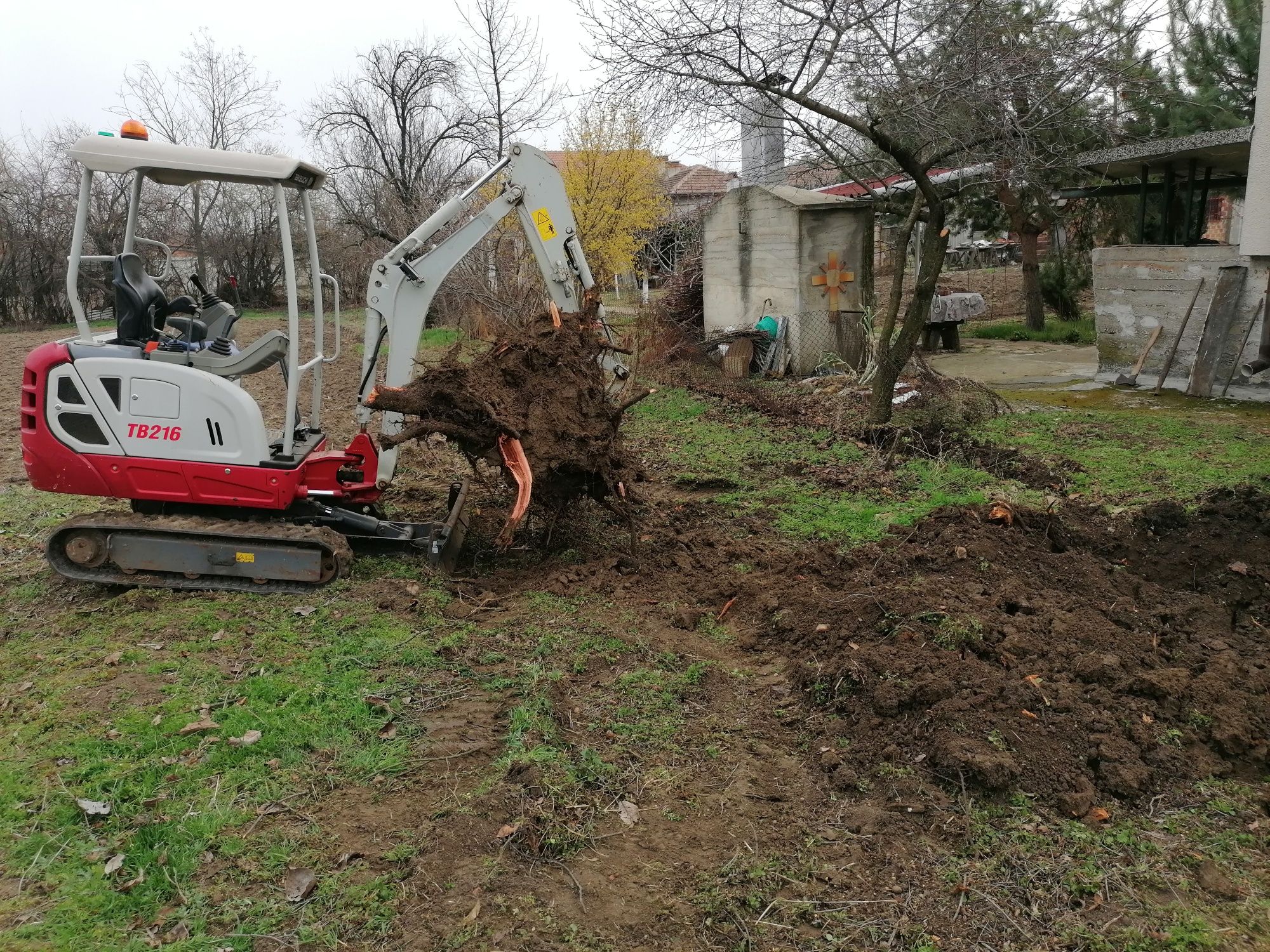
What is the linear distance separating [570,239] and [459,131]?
18.2 meters

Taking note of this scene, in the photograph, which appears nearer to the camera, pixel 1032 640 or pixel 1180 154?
pixel 1032 640

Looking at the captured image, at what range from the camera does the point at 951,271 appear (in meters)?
26.2

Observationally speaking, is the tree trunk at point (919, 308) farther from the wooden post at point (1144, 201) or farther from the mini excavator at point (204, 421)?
the wooden post at point (1144, 201)

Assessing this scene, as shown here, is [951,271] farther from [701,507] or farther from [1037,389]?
[701,507]

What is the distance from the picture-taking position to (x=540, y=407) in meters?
6.20

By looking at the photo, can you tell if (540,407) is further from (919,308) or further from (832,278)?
(832,278)

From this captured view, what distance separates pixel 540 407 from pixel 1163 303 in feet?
33.5

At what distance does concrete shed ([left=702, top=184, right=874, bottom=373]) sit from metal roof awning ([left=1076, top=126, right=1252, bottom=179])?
10.5ft

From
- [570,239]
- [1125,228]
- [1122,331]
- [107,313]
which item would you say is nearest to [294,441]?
[570,239]

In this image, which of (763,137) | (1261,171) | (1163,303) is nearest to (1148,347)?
(1163,303)

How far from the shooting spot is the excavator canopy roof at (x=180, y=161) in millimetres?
5613

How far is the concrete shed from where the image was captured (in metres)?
14.2

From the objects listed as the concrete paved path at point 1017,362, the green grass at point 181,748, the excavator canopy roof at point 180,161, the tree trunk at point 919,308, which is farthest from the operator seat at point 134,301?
the concrete paved path at point 1017,362

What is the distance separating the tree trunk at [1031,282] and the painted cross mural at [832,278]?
16.0 feet
